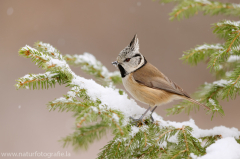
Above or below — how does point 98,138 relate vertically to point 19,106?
below

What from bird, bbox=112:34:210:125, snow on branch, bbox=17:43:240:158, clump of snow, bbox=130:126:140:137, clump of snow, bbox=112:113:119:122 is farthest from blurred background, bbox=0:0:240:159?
clump of snow, bbox=112:113:119:122

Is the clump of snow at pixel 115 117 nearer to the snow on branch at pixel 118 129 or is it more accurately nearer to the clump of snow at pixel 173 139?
the snow on branch at pixel 118 129

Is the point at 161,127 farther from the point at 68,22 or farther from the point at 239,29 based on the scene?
the point at 68,22

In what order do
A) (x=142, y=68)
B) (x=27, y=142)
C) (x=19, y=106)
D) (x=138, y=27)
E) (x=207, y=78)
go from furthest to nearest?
(x=138, y=27) → (x=207, y=78) → (x=19, y=106) → (x=27, y=142) → (x=142, y=68)

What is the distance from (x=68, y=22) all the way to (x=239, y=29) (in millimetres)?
4098

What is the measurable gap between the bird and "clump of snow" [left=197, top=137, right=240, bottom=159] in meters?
0.65

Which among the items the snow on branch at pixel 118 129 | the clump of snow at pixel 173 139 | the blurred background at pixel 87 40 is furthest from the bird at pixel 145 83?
the blurred background at pixel 87 40

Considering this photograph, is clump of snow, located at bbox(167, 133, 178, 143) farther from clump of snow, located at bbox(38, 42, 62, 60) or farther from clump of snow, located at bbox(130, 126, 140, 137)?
clump of snow, located at bbox(38, 42, 62, 60)

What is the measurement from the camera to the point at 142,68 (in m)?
2.19

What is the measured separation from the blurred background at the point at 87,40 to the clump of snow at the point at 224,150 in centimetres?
290

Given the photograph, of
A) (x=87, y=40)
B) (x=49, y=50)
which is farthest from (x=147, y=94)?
(x=87, y=40)

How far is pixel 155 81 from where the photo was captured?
2.05m

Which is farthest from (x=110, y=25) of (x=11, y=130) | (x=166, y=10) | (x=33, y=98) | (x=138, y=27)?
(x=11, y=130)

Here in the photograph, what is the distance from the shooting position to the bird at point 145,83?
6.53 ft
